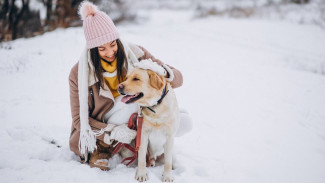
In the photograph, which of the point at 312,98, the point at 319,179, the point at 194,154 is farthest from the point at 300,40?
the point at 194,154

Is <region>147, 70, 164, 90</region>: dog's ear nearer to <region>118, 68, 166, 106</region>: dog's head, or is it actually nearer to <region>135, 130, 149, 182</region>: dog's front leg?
<region>118, 68, 166, 106</region>: dog's head

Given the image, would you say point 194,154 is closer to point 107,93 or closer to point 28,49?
point 107,93

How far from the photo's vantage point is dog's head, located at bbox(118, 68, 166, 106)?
199 centimetres

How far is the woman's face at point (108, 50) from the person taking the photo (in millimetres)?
2120

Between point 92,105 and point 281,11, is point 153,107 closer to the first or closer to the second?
point 92,105

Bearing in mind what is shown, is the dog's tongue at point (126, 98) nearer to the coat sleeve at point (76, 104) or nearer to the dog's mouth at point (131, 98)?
the dog's mouth at point (131, 98)

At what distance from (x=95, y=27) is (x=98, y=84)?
0.61 metres

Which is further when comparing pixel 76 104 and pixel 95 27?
pixel 76 104

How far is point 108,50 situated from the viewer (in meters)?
2.13

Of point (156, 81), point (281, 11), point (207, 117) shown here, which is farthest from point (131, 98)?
point (281, 11)

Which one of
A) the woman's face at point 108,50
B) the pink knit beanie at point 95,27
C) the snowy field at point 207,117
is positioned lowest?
the snowy field at point 207,117

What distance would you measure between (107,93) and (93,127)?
0.43 meters

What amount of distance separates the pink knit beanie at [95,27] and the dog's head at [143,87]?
1.51 ft

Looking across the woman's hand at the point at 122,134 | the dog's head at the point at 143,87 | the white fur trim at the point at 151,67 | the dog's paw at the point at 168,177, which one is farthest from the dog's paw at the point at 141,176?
the white fur trim at the point at 151,67
